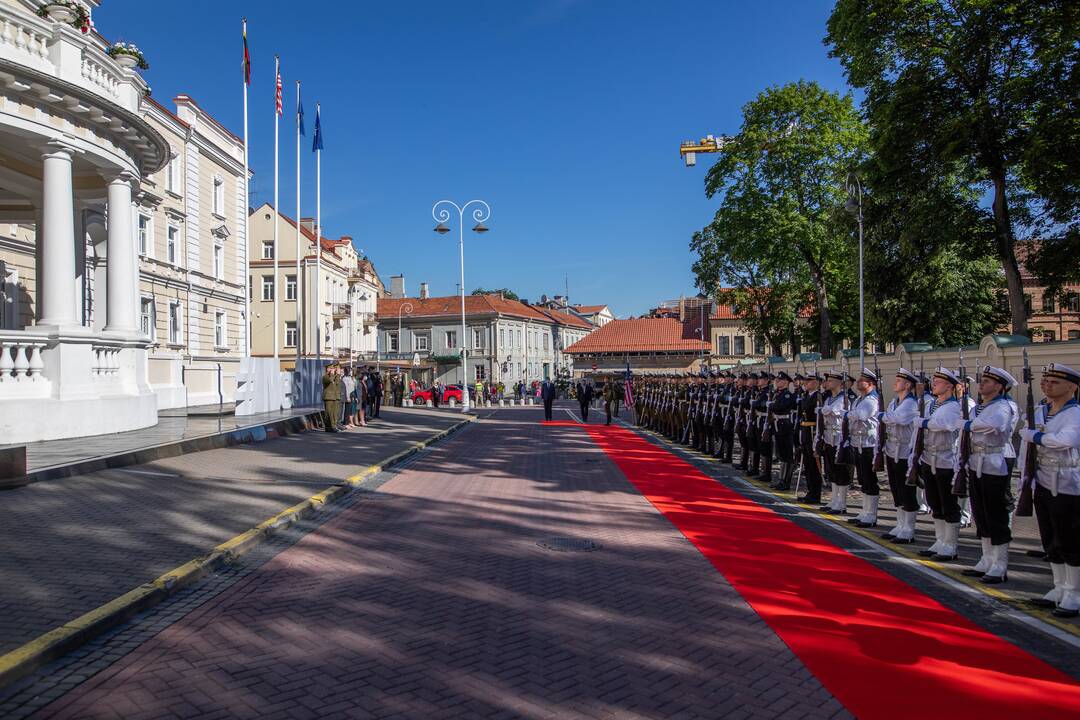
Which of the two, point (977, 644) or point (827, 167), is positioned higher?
point (827, 167)

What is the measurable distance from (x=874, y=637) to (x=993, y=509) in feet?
7.79

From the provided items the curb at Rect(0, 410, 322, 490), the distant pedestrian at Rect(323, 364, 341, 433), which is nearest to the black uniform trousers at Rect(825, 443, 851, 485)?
the curb at Rect(0, 410, 322, 490)

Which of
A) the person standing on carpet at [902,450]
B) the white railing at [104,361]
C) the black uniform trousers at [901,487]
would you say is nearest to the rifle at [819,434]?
the person standing on carpet at [902,450]

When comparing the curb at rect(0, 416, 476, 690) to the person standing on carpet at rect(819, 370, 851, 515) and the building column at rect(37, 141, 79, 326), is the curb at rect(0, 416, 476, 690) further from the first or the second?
the building column at rect(37, 141, 79, 326)

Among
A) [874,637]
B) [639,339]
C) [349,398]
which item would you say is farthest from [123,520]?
[639,339]

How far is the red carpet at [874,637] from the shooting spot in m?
4.09

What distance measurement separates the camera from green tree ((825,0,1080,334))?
1526cm

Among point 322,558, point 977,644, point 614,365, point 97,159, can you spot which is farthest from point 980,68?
point 614,365

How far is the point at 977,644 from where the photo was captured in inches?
196

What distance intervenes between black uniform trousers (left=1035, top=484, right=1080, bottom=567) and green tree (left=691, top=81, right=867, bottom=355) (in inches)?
1015

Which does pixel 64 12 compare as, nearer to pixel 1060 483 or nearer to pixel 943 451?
pixel 943 451

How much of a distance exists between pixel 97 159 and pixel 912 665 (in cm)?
1800

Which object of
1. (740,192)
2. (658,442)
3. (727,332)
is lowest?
(658,442)

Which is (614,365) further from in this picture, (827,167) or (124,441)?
(124,441)
